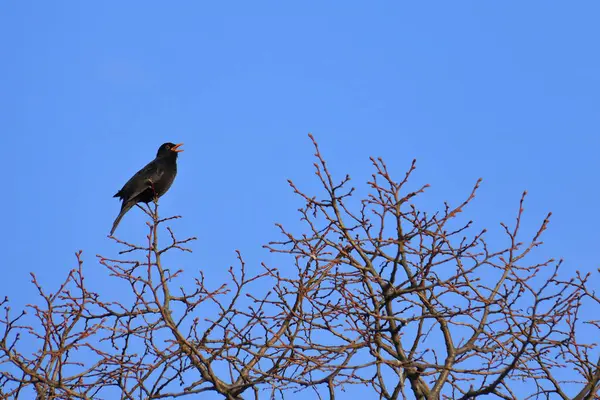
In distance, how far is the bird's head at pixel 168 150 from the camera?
1175 centimetres

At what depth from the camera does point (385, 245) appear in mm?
5051

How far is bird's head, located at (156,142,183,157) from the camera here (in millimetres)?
A: 11750

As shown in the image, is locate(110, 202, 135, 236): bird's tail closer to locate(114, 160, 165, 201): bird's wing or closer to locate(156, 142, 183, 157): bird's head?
locate(114, 160, 165, 201): bird's wing

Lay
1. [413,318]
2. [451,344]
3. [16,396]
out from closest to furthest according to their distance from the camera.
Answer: [413,318] < [451,344] < [16,396]

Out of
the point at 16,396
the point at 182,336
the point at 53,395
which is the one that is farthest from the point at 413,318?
the point at 16,396

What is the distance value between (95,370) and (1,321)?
3.49ft

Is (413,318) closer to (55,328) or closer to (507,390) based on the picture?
(507,390)

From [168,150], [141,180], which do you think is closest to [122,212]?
[141,180]

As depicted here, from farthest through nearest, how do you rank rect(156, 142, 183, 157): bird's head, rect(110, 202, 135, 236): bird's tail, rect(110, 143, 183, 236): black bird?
rect(156, 142, 183, 157): bird's head
rect(110, 143, 183, 236): black bird
rect(110, 202, 135, 236): bird's tail

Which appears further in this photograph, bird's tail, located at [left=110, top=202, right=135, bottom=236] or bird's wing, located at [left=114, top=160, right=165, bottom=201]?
→ bird's wing, located at [left=114, top=160, right=165, bottom=201]

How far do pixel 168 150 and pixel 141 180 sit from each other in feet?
4.14

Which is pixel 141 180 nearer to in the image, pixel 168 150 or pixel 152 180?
pixel 152 180

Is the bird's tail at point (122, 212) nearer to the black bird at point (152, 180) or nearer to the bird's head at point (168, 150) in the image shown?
the black bird at point (152, 180)

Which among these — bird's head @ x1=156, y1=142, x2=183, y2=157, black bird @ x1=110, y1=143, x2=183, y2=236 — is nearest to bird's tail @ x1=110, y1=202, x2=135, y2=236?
black bird @ x1=110, y1=143, x2=183, y2=236
